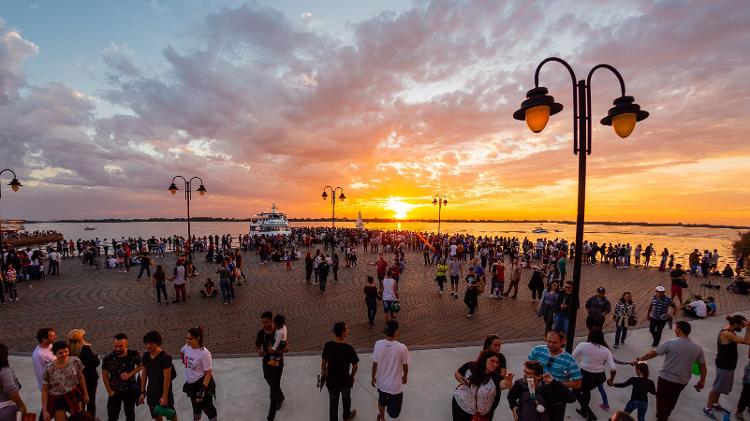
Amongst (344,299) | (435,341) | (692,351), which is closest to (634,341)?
(692,351)

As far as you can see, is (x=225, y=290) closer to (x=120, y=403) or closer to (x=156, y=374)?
(x=120, y=403)

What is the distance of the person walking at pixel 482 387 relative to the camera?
3.20 m

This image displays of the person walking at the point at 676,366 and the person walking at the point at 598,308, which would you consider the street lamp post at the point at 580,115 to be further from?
the person walking at the point at 598,308

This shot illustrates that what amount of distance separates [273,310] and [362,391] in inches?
247

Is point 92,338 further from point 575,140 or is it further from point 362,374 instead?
point 575,140

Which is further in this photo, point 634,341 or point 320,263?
point 320,263

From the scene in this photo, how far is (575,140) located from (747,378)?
13.6 feet

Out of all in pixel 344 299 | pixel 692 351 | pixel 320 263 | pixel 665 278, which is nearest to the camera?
pixel 692 351

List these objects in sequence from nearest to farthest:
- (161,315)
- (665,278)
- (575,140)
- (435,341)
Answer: (575,140) → (435,341) → (161,315) → (665,278)

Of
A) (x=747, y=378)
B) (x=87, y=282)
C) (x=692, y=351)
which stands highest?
(x=692, y=351)

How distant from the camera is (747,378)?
14.9 feet

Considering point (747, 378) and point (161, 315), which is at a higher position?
point (747, 378)

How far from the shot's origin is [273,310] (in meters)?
10.8

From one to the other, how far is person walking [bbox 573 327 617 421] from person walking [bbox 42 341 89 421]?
6.40m
